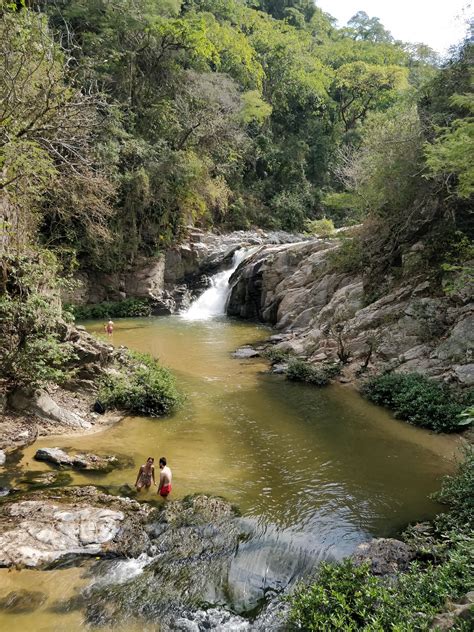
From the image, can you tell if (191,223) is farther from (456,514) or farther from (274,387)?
(456,514)

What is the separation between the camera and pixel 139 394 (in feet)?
33.8

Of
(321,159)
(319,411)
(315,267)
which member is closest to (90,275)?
(315,267)

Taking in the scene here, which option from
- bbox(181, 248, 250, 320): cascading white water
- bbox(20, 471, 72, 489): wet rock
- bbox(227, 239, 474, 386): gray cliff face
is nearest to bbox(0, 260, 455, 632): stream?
bbox(20, 471, 72, 489): wet rock

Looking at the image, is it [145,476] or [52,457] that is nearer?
[145,476]

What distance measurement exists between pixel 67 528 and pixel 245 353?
10.7 meters

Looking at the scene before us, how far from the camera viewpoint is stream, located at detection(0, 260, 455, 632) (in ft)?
17.5

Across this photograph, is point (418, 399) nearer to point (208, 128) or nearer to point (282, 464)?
point (282, 464)

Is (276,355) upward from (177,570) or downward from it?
upward

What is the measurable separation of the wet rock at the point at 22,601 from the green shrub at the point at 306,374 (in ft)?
30.4

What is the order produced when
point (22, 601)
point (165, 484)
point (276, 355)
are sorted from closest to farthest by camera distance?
1. point (22, 601)
2. point (165, 484)
3. point (276, 355)

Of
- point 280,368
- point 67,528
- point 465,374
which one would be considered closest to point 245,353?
point 280,368

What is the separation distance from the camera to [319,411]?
10.9 m

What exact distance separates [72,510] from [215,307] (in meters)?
19.6

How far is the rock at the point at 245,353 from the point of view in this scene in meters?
15.8
